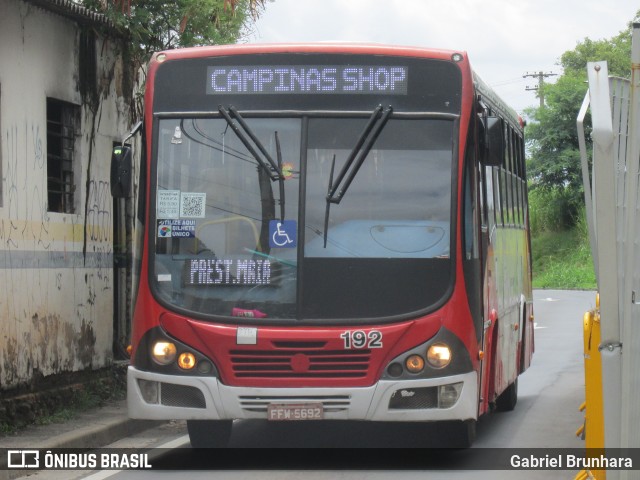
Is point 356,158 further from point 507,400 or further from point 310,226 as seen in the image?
point 507,400

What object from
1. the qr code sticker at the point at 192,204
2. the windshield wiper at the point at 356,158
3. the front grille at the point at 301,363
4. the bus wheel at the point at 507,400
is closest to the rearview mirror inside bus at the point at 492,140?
the windshield wiper at the point at 356,158

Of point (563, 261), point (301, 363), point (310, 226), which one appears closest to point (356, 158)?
point (310, 226)

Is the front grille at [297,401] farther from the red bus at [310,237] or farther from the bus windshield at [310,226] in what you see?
the bus windshield at [310,226]

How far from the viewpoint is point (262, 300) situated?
9.56 meters

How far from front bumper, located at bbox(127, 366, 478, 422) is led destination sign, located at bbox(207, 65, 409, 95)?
2200 mm

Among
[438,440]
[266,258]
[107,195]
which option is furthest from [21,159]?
[438,440]

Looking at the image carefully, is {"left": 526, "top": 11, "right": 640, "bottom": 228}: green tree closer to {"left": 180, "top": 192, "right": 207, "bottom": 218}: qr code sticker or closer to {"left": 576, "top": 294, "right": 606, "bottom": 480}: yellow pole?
{"left": 180, "top": 192, "right": 207, "bottom": 218}: qr code sticker

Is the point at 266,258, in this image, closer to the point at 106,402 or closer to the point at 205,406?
the point at 205,406

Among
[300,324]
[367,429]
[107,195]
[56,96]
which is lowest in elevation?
[367,429]

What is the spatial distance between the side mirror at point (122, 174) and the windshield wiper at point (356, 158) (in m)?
1.58

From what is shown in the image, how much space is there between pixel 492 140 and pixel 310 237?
1724 mm

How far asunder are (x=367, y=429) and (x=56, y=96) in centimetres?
448

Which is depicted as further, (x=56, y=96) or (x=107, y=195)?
(x=107, y=195)

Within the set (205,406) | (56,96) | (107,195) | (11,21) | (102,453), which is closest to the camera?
(205,406)
